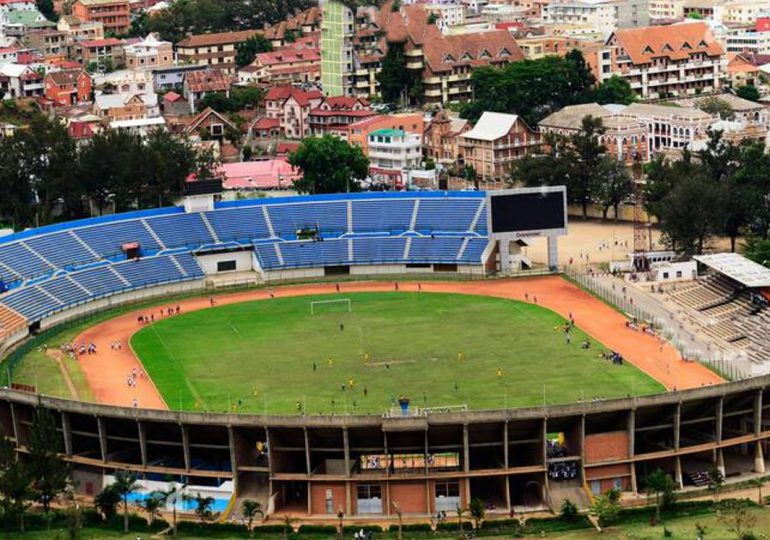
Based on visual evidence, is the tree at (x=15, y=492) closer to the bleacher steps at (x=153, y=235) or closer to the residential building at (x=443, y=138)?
the bleacher steps at (x=153, y=235)

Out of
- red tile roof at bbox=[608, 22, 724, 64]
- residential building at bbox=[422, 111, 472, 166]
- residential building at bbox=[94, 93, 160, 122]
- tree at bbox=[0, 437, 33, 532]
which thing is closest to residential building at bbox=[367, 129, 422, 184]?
residential building at bbox=[422, 111, 472, 166]

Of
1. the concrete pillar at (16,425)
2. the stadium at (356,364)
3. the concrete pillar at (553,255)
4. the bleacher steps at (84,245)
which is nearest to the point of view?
the stadium at (356,364)

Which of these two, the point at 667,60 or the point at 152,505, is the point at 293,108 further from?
the point at 152,505

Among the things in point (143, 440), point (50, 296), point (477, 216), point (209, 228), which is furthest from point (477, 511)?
point (209, 228)

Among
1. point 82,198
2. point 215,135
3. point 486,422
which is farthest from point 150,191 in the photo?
point 486,422

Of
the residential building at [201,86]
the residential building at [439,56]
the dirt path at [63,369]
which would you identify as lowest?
the dirt path at [63,369]

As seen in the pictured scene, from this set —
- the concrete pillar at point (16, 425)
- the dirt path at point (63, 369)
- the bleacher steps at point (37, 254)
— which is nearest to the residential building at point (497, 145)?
the bleacher steps at point (37, 254)

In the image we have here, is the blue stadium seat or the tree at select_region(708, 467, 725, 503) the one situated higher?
the blue stadium seat

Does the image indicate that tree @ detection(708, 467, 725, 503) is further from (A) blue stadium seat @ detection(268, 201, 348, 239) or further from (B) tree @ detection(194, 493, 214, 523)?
(A) blue stadium seat @ detection(268, 201, 348, 239)
